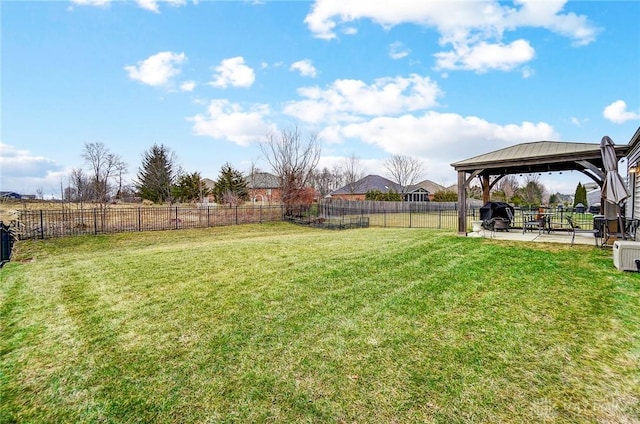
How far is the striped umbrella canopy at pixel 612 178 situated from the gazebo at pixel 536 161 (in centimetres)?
96

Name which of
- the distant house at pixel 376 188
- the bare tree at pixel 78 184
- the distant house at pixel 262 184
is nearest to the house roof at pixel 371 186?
the distant house at pixel 376 188

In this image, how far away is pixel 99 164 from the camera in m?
30.9

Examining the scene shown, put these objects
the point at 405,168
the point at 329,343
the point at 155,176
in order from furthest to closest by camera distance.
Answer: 1. the point at 405,168
2. the point at 155,176
3. the point at 329,343

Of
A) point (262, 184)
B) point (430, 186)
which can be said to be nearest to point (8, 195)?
point (262, 184)

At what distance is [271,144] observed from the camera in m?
22.7

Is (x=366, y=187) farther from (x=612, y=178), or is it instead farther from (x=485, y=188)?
(x=612, y=178)

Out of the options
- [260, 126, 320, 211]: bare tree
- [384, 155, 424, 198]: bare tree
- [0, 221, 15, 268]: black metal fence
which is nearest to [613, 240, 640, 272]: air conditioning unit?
[0, 221, 15, 268]: black metal fence

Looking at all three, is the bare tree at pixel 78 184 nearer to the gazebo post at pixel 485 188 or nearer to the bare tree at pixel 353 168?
the gazebo post at pixel 485 188

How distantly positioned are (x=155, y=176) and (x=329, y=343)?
34402 mm

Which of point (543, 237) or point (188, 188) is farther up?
point (188, 188)

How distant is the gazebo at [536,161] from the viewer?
805cm

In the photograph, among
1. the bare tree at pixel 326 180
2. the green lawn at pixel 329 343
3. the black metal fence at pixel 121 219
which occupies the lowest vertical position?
the green lawn at pixel 329 343

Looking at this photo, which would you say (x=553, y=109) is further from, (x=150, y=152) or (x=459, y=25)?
(x=150, y=152)

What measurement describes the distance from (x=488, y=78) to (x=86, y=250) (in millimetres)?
16471
